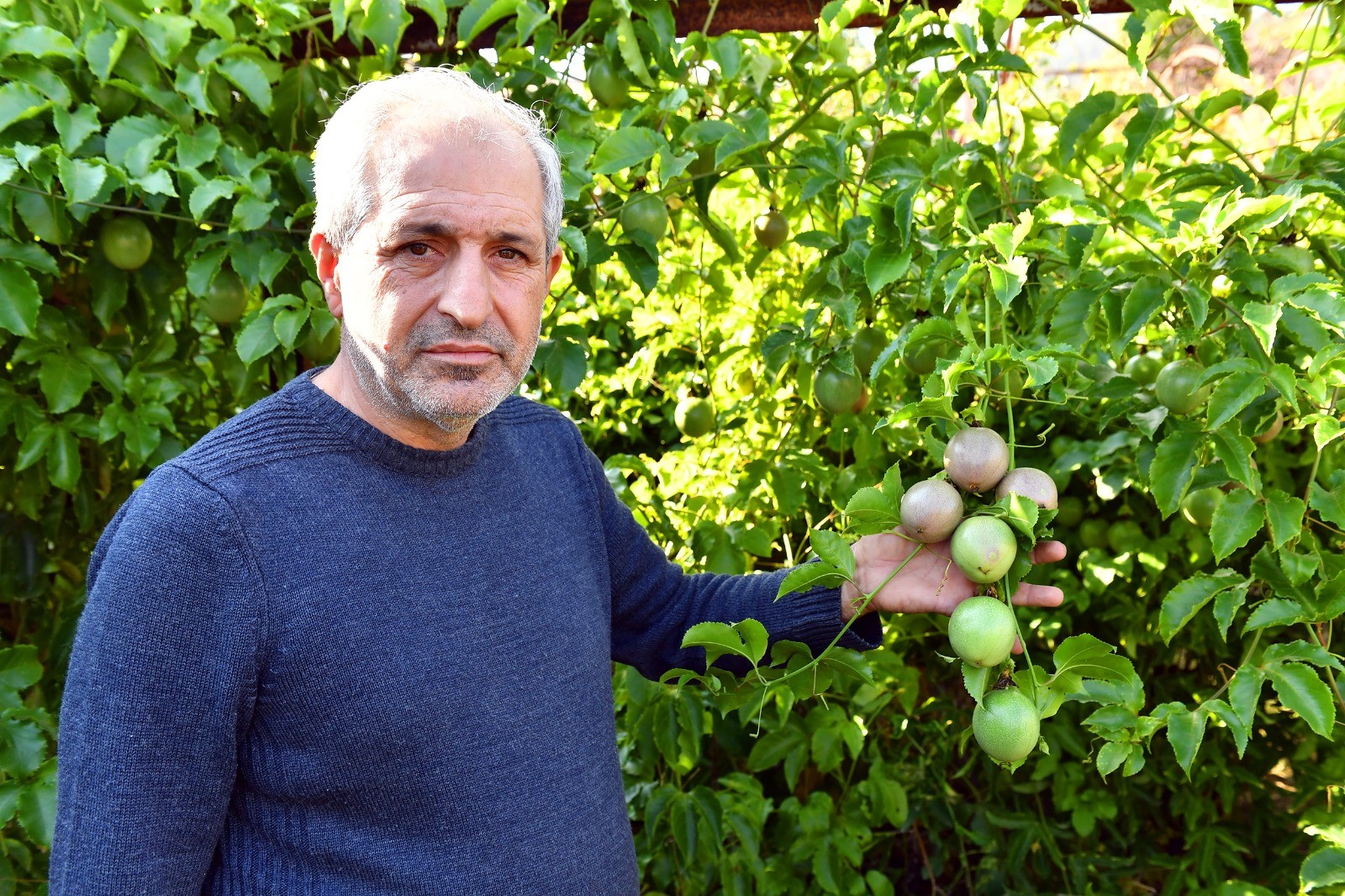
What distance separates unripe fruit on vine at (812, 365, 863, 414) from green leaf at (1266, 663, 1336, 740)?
0.78 meters

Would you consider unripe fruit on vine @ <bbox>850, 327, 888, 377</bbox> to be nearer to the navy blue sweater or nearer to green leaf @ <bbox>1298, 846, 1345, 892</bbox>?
the navy blue sweater

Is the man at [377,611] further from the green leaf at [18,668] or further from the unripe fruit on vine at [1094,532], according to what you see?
the unripe fruit on vine at [1094,532]

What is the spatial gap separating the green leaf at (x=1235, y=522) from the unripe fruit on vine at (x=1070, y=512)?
87 cm

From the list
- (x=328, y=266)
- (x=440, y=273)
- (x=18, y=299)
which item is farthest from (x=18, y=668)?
(x=440, y=273)

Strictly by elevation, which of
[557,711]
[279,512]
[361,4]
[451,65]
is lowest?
[557,711]

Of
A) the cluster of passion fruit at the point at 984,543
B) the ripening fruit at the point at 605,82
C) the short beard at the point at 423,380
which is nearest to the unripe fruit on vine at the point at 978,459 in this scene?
the cluster of passion fruit at the point at 984,543

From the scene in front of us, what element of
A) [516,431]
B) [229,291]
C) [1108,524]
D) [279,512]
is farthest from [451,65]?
[1108,524]

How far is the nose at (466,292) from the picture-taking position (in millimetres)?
1271

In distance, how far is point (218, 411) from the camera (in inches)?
82.3

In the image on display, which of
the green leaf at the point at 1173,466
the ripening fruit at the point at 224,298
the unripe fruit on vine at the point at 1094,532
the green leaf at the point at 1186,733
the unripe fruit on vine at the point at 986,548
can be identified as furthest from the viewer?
the unripe fruit on vine at the point at 1094,532

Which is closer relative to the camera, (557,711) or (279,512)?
(279,512)

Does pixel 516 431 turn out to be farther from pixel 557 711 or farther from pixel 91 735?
pixel 91 735

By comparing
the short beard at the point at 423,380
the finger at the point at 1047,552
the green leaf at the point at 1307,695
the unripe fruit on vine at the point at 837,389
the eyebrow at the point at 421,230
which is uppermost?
the eyebrow at the point at 421,230

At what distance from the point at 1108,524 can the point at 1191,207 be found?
1.02 m
